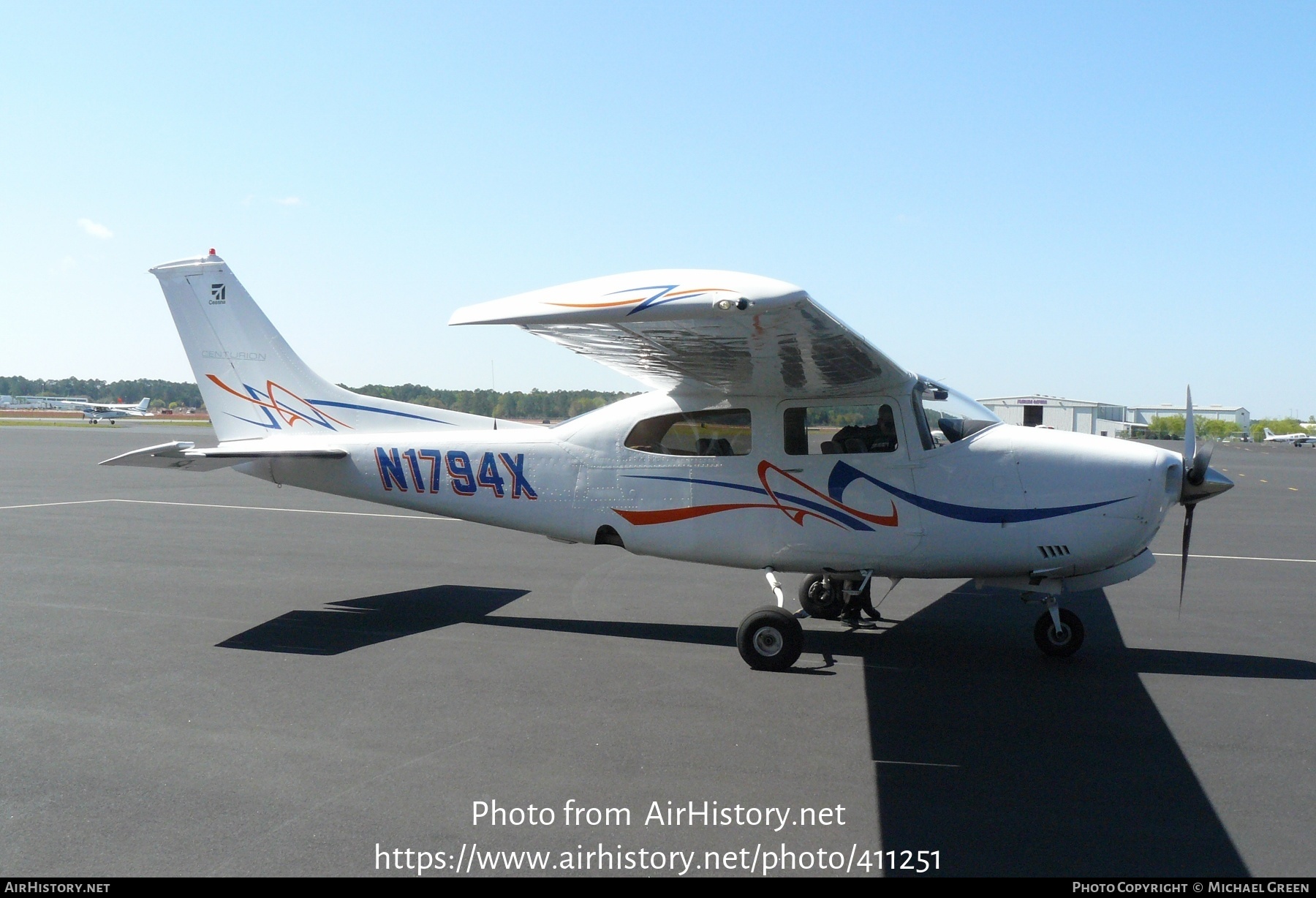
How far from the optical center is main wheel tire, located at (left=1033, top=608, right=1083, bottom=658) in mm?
6363

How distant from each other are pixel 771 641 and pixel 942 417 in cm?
214

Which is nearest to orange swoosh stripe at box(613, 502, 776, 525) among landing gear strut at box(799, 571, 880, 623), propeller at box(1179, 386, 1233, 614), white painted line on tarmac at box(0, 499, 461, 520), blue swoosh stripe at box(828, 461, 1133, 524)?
blue swoosh stripe at box(828, 461, 1133, 524)

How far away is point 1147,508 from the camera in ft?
19.7

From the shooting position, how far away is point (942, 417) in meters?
6.49

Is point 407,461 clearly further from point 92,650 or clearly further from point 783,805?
point 783,805

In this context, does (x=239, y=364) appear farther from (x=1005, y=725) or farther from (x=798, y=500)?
(x=1005, y=725)

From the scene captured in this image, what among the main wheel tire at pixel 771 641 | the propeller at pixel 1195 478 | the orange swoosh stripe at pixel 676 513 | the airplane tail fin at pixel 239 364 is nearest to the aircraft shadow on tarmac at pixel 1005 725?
the main wheel tire at pixel 771 641

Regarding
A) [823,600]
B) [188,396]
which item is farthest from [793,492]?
[188,396]

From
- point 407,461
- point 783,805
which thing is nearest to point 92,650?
point 407,461

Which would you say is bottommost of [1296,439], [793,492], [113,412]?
[1296,439]

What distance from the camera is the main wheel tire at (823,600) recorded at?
761 cm

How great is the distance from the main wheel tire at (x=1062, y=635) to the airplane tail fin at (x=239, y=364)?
16.8ft

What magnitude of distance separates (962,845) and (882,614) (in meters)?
4.43

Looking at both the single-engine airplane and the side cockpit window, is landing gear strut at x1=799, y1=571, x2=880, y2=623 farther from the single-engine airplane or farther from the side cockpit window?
the single-engine airplane
